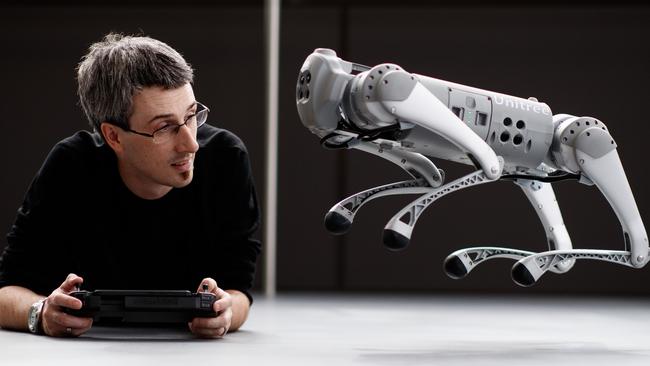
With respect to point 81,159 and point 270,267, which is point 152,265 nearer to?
point 81,159

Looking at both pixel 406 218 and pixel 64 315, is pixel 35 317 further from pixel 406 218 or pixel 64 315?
pixel 406 218

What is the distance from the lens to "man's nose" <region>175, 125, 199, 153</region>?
6.69 feet

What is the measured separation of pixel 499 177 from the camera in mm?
1923

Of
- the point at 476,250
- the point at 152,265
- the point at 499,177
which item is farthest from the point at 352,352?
the point at 152,265

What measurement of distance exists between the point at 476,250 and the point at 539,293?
3.33 metres

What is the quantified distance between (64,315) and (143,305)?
212 mm

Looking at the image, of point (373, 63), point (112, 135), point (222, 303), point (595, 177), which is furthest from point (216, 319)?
point (373, 63)

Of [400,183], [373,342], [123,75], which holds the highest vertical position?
[123,75]

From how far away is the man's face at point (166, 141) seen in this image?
81.0 inches

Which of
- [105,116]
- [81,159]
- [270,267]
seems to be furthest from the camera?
[270,267]

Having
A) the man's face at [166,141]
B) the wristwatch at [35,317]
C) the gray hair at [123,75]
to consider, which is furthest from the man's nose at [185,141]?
the wristwatch at [35,317]

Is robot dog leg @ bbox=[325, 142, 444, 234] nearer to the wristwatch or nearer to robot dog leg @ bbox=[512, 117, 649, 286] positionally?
robot dog leg @ bbox=[512, 117, 649, 286]

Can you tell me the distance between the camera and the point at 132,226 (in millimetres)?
2279

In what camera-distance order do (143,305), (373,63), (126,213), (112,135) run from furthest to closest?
(373,63) < (126,213) < (112,135) < (143,305)
